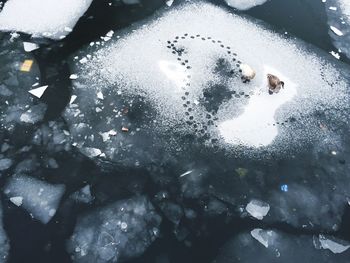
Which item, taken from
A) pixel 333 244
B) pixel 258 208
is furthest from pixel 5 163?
pixel 333 244

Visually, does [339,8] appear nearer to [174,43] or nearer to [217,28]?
[217,28]

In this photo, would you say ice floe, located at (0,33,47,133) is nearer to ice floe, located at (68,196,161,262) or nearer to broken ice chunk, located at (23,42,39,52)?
broken ice chunk, located at (23,42,39,52)

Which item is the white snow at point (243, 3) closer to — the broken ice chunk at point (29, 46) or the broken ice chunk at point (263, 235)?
the broken ice chunk at point (29, 46)

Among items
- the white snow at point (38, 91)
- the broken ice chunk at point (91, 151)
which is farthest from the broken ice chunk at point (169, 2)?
the broken ice chunk at point (91, 151)

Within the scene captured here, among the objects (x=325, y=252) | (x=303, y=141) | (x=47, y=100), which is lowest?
(x=325, y=252)

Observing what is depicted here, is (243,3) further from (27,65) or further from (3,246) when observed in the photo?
(3,246)

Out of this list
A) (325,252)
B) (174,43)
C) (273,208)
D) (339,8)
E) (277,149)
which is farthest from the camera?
(339,8)

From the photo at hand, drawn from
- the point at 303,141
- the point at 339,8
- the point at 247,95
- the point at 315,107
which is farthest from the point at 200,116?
the point at 339,8
